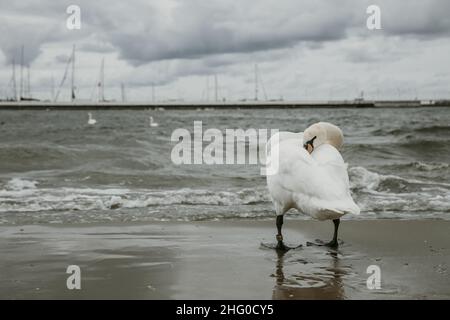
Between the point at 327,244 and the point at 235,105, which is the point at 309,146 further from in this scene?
the point at 235,105

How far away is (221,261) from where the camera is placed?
587 centimetres

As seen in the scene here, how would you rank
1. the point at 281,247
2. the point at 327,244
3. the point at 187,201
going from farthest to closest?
1. the point at 187,201
2. the point at 327,244
3. the point at 281,247

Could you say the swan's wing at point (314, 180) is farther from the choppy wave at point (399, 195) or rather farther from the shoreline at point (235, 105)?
the shoreline at point (235, 105)

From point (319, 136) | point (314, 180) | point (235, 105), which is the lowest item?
point (314, 180)

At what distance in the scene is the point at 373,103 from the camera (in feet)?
432

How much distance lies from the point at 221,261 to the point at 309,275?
2.99 ft

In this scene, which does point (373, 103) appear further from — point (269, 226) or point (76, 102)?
point (269, 226)

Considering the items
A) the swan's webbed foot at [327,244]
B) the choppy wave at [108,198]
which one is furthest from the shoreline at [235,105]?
the swan's webbed foot at [327,244]

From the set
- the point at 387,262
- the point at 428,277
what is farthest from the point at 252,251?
the point at 428,277

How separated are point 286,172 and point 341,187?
0.61 m

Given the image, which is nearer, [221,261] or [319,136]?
[221,261]

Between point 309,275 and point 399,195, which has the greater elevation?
point 399,195

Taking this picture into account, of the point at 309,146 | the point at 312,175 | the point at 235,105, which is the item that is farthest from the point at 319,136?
the point at 235,105

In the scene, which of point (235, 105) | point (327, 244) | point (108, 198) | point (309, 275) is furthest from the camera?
point (235, 105)
